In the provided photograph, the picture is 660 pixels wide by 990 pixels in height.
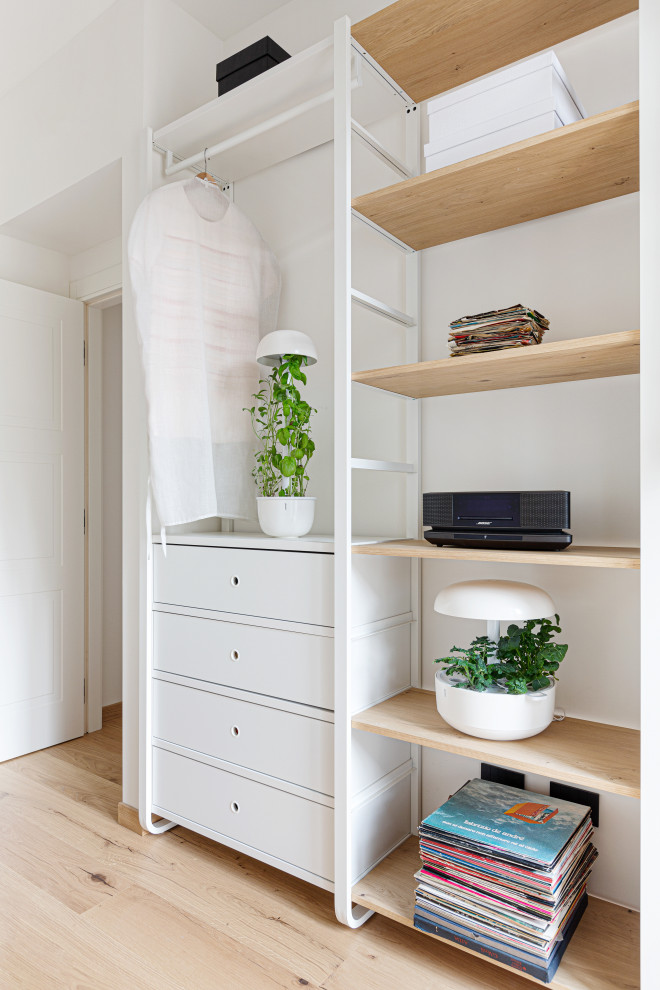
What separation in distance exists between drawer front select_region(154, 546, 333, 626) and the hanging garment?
0.17 m

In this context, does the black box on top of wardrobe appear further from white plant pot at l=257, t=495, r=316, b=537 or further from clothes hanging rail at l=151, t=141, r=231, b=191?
white plant pot at l=257, t=495, r=316, b=537

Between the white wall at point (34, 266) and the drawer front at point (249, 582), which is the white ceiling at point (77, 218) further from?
the drawer front at point (249, 582)

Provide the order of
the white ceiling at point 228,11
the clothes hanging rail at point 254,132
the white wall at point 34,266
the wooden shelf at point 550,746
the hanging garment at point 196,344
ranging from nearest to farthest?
the wooden shelf at point 550,746
the clothes hanging rail at point 254,132
the hanging garment at point 196,344
the white ceiling at point 228,11
the white wall at point 34,266

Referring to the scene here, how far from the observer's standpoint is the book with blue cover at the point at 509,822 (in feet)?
4.58

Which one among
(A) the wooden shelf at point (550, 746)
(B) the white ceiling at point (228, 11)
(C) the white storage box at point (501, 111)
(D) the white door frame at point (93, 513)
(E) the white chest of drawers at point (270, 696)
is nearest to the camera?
(A) the wooden shelf at point (550, 746)

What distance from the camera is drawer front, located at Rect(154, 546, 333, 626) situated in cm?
168

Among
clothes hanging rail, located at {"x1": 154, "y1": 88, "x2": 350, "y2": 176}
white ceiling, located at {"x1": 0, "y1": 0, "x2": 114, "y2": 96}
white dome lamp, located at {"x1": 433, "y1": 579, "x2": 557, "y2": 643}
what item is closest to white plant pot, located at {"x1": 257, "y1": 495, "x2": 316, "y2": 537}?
white dome lamp, located at {"x1": 433, "y1": 579, "x2": 557, "y2": 643}

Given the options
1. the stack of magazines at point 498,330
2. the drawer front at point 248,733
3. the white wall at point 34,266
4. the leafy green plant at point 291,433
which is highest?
the white wall at point 34,266

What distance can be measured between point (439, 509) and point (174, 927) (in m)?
1.28

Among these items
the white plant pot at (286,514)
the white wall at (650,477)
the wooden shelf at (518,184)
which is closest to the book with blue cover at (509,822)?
the white wall at (650,477)

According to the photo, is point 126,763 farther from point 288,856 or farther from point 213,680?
point 288,856

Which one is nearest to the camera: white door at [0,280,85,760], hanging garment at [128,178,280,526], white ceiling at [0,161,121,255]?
hanging garment at [128,178,280,526]

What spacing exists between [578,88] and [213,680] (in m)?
1.93

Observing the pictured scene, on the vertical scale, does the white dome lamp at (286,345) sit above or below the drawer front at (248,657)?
above
